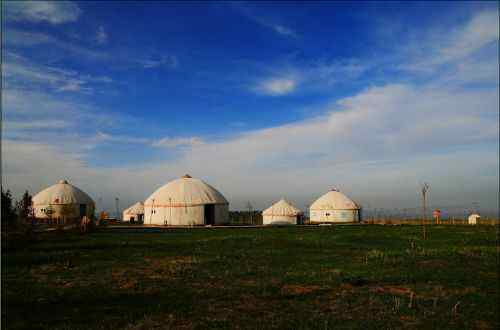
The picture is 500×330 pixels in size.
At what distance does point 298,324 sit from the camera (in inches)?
385

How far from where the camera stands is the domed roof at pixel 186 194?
169ft

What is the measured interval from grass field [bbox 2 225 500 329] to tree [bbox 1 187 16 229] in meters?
2.33

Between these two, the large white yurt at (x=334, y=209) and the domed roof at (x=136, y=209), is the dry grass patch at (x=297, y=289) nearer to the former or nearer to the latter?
the large white yurt at (x=334, y=209)

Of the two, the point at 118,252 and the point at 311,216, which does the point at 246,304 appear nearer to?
the point at 118,252

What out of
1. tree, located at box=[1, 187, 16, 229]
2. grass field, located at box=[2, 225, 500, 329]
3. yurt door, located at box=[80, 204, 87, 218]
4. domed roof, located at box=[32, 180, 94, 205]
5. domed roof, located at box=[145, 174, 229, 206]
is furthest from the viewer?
→ yurt door, located at box=[80, 204, 87, 218]

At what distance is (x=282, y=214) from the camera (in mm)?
61531

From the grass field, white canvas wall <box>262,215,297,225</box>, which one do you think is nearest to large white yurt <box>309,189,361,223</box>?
white canvas wall <box>262,215,297,225</box>

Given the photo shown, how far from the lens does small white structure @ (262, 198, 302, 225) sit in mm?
60947

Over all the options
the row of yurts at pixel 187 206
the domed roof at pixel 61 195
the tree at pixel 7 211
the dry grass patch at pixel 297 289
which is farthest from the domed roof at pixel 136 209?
the dry grass patch at pixel 297 289

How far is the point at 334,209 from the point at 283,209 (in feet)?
26.2

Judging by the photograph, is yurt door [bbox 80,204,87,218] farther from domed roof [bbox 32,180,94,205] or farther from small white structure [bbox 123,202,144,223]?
small white structure [bbox 123,202,144,223]

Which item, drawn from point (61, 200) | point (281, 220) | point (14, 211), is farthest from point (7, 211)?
point (281, 220)

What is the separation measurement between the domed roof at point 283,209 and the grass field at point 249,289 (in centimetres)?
3950

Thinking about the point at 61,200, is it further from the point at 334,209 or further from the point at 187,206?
the point at 334,209
